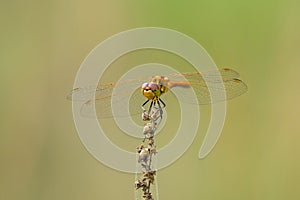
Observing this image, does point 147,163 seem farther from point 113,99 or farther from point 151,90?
point 113,99

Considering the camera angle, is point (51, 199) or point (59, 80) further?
point (59, 80)

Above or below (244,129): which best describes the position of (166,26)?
above

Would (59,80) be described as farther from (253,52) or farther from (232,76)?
(232,76)

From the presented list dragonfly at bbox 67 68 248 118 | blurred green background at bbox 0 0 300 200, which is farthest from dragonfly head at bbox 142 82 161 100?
blurred green background at bbox 0 0 300 200

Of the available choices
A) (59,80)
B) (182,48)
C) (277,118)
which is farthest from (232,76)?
(59,80)

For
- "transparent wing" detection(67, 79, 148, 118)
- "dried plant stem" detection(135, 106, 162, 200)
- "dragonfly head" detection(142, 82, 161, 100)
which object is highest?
"transparent wing" detection(67, 79, 148, 118)

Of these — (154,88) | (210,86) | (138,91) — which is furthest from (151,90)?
(210,86)

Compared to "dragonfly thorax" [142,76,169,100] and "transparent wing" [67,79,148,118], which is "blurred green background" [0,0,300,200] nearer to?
"transparent wing" [67,79,148,118]
